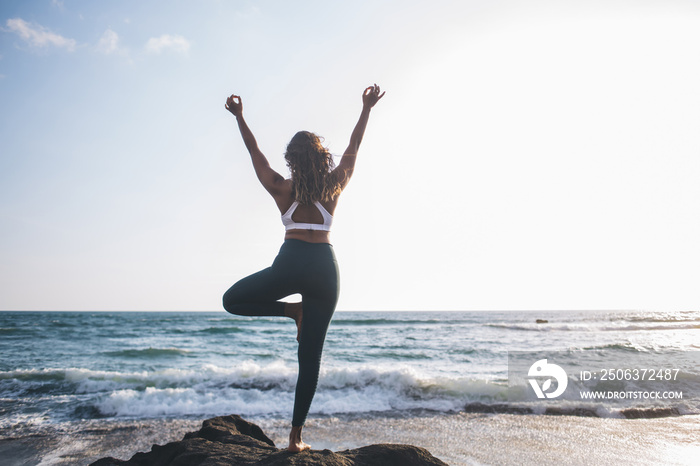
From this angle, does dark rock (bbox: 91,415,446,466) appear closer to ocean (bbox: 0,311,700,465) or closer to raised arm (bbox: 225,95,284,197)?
raised arm (bbox: 225,95,284,197)

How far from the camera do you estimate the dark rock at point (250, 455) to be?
8.11ft

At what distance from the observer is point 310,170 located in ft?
7.78

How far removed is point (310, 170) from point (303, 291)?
2.17ft

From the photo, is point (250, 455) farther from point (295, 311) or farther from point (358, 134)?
point (358, 134)

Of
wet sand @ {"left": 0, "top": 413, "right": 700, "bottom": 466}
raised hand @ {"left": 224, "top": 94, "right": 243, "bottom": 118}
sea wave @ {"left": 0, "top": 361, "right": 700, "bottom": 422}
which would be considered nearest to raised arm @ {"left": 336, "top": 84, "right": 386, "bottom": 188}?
raised hand @ {"left": 224, "top": 94, "right": 243, "bottom": 118}

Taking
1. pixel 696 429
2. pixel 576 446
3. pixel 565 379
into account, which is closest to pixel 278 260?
pixel 576 446

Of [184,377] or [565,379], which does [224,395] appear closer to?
[184,377]

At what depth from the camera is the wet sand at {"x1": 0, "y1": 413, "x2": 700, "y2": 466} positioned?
4.34 meters

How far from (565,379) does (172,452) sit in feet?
28.6

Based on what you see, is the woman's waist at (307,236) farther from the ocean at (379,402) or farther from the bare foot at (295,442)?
the ocean at (379,402)

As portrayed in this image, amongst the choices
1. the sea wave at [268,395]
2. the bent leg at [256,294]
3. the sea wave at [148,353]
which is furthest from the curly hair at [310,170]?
the sea wave at [148,353]

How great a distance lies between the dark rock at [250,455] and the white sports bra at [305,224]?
129 cm

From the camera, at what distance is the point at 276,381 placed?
9.30 meters

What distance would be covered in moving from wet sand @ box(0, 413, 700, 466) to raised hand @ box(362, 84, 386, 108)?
336 centimetres
